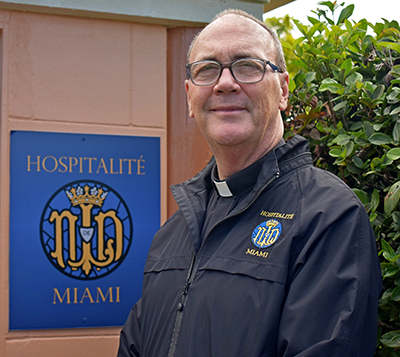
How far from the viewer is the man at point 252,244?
1.27 metres

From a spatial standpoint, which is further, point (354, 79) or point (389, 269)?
point (354, 79)

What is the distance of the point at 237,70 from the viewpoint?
1.75 m

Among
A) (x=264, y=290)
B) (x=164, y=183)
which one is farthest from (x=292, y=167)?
(x=164, y=183)

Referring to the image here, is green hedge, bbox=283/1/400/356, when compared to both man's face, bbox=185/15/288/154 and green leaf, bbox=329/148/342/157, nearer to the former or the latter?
green leaf, bbox=329/148/342/157

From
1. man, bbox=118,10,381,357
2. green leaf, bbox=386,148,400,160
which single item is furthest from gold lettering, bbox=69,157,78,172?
green leaf, bbox=386,148,400,160

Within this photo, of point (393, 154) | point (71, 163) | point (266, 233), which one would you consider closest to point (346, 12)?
point (393, 154)

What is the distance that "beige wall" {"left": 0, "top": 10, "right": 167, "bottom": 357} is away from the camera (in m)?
2.73

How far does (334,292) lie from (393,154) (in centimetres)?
75

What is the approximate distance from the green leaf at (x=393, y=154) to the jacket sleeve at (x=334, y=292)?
1.61ft

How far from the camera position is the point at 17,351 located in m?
2.68

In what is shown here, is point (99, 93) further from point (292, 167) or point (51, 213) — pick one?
point (292, 167)

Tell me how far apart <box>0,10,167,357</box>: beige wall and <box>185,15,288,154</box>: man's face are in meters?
1.20

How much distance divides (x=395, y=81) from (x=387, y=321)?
37.7 inches

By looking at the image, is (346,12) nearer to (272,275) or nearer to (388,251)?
(388,251)
